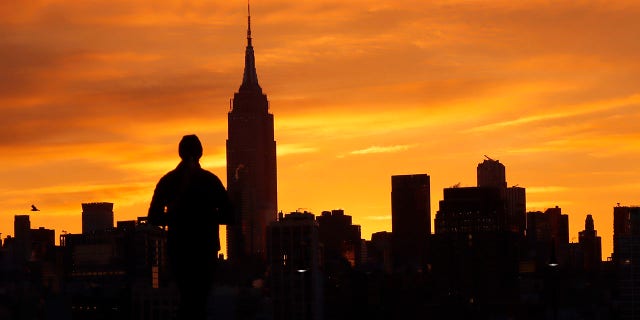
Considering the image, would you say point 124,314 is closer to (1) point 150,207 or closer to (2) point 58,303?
(2) point 58,303

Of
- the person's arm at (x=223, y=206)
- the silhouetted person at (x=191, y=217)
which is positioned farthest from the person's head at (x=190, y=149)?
the person's arm at (x=223, y=206)

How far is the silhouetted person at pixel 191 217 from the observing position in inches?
583

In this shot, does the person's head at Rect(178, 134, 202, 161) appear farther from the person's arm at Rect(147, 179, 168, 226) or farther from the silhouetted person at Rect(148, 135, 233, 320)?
the person's arm at Rect(147, 179, 168, 226)

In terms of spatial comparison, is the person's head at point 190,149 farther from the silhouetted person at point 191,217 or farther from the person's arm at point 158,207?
the person's arm at point 158,207

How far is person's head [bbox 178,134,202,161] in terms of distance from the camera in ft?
48.6

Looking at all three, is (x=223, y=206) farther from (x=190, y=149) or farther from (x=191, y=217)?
(x=190, y=149)

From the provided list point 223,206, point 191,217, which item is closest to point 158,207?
point 191,217

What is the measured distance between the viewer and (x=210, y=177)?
14.8 metres

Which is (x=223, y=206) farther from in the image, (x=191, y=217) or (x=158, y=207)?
(x=158, y=207)

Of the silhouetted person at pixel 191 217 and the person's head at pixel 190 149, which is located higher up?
the person's head at pixel 190 149

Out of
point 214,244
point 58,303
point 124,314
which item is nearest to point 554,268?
point 214,244

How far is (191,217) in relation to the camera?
48.9 feet

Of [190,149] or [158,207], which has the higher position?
[190,149]

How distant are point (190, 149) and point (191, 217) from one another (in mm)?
504
